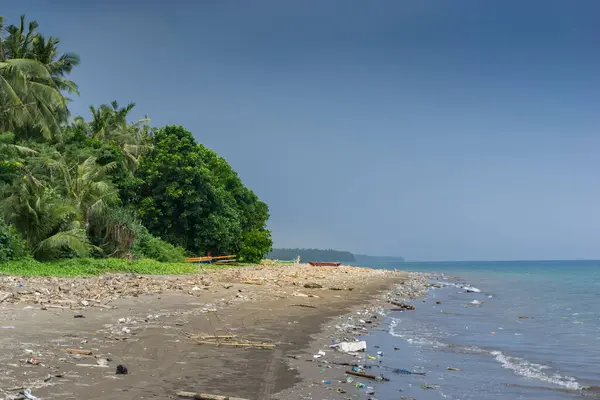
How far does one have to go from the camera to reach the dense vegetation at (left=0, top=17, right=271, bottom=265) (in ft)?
80.0

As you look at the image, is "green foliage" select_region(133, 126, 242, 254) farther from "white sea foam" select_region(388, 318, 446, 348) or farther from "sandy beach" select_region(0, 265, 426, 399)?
"white sea foam" select_region(388, 318, 446, 348)

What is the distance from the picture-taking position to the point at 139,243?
31.7m

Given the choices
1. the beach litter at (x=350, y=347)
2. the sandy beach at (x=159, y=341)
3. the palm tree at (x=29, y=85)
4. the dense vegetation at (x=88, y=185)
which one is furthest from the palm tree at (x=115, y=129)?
the beach litter at (x=350, y=347)

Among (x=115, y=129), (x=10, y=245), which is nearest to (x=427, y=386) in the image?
(x=10, y=245)

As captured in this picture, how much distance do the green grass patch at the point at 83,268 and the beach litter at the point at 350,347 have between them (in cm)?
1425

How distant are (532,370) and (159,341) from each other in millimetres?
6837

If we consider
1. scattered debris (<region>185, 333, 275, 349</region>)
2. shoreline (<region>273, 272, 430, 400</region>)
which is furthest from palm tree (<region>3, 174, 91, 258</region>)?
scattered debris (<region>185, 333, 275, 349</region>)

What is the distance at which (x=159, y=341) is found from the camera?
8.77 m

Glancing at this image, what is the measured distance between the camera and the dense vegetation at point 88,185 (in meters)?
24.4

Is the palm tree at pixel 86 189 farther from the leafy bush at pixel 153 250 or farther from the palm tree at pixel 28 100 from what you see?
the palm tree at pixel 28 100

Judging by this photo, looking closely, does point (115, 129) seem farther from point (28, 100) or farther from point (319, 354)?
point (319, 354)

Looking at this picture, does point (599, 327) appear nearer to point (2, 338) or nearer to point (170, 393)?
point (170, 393)

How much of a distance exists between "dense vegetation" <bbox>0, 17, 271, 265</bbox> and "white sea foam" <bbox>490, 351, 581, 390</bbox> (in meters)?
20.1

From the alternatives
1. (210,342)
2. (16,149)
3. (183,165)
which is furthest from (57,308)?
(183,165)
